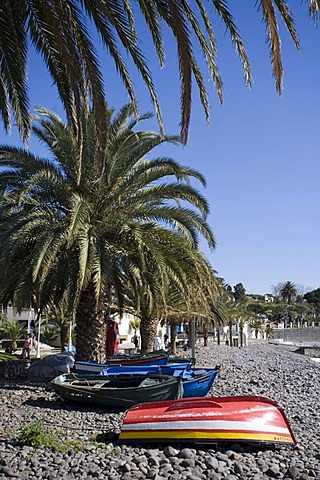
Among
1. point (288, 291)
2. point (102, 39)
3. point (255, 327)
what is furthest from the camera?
point (288, 291)

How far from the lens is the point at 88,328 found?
587 inches

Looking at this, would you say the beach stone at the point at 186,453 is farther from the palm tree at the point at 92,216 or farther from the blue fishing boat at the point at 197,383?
the palm tree at the point at 92,216

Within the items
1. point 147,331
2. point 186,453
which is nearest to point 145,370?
point 186,453

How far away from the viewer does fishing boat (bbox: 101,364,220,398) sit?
38.9 feet

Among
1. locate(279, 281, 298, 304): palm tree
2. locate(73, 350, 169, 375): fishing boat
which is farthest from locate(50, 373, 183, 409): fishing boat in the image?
locate(279, 281, 298, 304): palm tree

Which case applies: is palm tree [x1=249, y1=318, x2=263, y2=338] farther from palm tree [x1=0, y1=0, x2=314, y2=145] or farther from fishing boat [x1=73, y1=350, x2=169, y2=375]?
palm tree [x1=0, y1=0, x2=314, y2=145]

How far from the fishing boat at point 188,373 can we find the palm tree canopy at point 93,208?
199 cm

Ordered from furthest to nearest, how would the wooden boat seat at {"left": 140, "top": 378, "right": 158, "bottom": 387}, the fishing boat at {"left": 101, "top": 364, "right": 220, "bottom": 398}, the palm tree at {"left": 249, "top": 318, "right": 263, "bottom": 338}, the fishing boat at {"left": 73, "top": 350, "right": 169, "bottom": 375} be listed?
the palm tree at {"left": 249, "top": 318, "right": 263, "bottom": 338}, the fishing boat at {"left": 73, "top": 350, "right": 169, "bottom": 375}, the fishing boat at {"left": 101, "top": 364, "right": 220, "bottom": 398}, the wooden boat seat at {"left": 140, "top": 378, "right": 158, "bottom": 387}

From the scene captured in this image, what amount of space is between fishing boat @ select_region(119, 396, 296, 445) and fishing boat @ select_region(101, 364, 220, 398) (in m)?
3.54

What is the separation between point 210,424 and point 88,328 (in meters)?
7.52

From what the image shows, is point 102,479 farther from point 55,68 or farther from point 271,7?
point 271,7

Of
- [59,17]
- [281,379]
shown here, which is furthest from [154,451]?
[281,379]

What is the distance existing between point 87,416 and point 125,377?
197 centimetres

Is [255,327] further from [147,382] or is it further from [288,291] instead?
[147,382]
